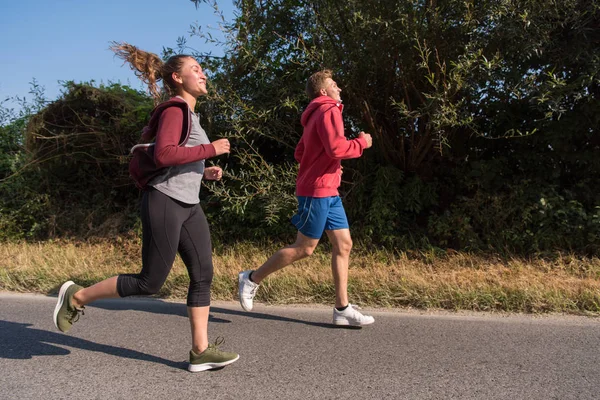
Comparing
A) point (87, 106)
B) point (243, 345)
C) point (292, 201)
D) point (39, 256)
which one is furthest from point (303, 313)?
point (87, 106)

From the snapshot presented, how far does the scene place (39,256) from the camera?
6418mm

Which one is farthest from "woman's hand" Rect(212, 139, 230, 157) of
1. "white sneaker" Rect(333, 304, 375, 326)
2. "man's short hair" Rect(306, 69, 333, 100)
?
"white sneaker" Rect(333, 304, 375, 326)

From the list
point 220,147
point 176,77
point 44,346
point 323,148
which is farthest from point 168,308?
point 176,77

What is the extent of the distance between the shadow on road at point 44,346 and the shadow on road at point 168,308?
789 mm

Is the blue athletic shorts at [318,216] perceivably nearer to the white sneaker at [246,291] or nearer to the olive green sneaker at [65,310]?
the white sneaker at [246,291]

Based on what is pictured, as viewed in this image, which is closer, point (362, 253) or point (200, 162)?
point (200, 162)

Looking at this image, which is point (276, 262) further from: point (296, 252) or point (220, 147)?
Answer: point (220, 147)

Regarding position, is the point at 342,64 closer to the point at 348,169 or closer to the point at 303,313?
the point at 348,169

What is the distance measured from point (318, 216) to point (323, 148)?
19.6 inches

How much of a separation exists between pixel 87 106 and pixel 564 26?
6.81 meters

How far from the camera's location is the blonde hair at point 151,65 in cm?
311

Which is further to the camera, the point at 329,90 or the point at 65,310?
the point at 329,90

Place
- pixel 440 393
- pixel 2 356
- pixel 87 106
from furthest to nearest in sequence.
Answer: pixel 87 106 → pixel 2 356 → pixel 440 393

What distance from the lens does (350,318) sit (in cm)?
A: 386
